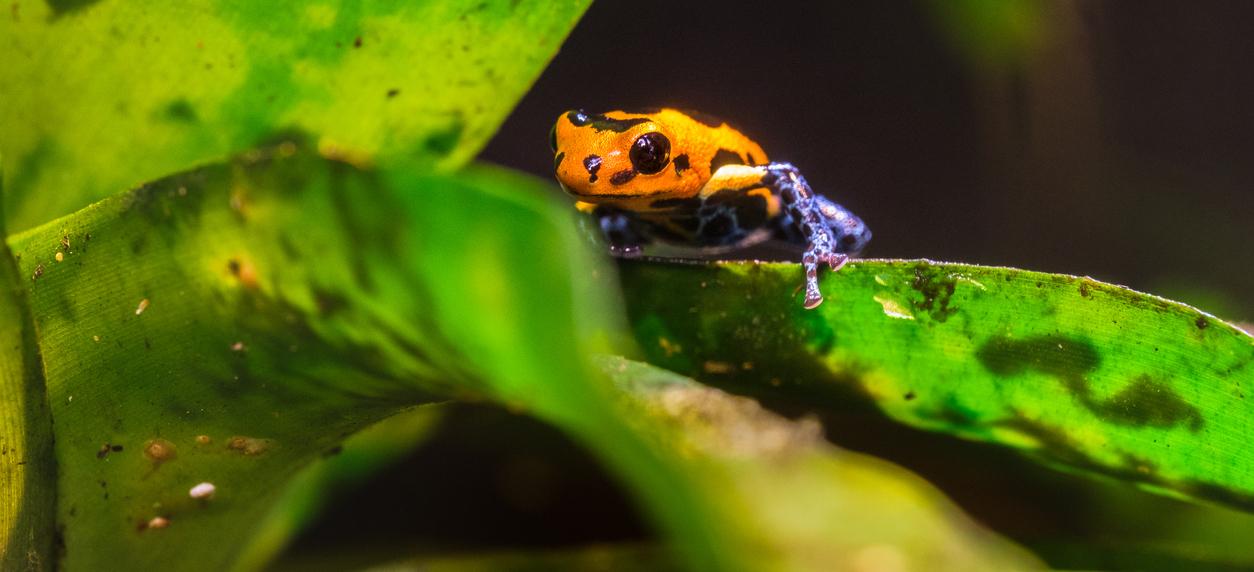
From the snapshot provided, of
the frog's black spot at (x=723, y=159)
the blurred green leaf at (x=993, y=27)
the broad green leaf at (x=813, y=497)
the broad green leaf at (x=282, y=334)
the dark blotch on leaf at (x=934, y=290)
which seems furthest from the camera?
the blurred green leaf at (x=993, y=27)

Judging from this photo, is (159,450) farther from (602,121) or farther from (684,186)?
(684,186)

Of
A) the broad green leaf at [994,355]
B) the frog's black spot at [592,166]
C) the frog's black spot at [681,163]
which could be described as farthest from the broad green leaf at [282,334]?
the frog's black spot at [681,163]

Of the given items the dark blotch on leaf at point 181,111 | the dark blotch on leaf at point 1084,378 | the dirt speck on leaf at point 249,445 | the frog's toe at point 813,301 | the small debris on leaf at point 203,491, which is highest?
the dark blotch on leaf at point 1084,378

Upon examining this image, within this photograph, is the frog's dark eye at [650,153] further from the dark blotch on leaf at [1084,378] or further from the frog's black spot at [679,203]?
the dark blotch on leaf at [1084,378]

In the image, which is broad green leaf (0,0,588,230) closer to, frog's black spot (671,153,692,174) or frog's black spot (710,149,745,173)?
frog's black spot (671,153,692,174)

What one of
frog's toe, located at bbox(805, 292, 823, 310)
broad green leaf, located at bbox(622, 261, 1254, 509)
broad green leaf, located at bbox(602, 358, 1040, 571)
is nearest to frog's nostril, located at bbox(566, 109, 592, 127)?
broad green leaf, located at bbox(602, 358, 1040, 571)

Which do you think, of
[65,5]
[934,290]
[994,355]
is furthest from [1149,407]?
[65,5]
